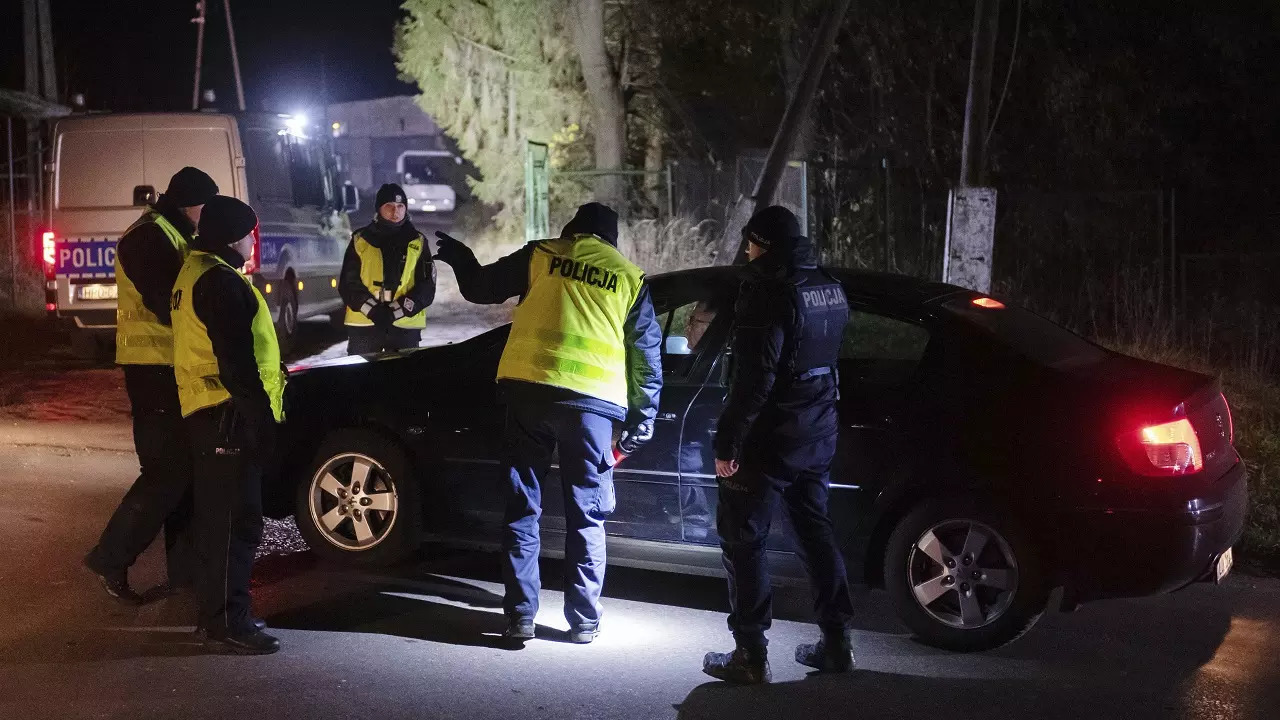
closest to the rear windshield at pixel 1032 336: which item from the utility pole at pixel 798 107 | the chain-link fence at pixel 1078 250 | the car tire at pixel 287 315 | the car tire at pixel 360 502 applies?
the car tire at pixel 360 502

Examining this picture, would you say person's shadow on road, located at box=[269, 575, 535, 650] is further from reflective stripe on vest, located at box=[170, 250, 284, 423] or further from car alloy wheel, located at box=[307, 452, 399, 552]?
reflective stripe on vest, located at box=[170, 250, 284, 423]

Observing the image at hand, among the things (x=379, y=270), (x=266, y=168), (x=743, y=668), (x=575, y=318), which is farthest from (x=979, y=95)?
(x=743, y=668)

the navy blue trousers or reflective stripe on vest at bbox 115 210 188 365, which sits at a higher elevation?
reflective stripe on vest at bbox 115 210 188 365

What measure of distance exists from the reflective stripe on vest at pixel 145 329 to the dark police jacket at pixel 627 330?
1314 mm

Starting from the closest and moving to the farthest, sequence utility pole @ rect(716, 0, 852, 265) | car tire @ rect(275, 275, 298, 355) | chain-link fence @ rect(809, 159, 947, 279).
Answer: utility pole @ rect(716, 0, 852, 265), car tire @ rect(275, 275, 298, 355), chain-link fence @ rect(809, 159, 947, 279)

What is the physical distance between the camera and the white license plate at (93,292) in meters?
12.8

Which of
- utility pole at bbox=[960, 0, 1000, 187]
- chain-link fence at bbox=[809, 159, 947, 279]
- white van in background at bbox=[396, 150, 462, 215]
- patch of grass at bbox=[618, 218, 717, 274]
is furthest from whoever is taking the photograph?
white van in background at bbox=[396, 150, 462, 215]

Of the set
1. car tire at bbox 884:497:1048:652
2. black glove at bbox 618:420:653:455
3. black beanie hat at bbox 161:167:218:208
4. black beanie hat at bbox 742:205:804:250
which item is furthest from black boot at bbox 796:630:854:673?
black beanie hat at bbox 161:167:218:208

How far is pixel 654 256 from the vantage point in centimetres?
1827

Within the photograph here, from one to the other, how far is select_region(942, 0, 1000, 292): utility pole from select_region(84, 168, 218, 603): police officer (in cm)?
734

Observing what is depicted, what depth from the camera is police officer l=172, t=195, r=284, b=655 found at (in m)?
5.02

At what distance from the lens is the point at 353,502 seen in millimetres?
6281

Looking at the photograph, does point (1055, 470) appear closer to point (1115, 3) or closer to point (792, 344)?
point (792, 344)

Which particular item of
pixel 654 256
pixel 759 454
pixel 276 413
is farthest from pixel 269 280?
pixel 759 454
